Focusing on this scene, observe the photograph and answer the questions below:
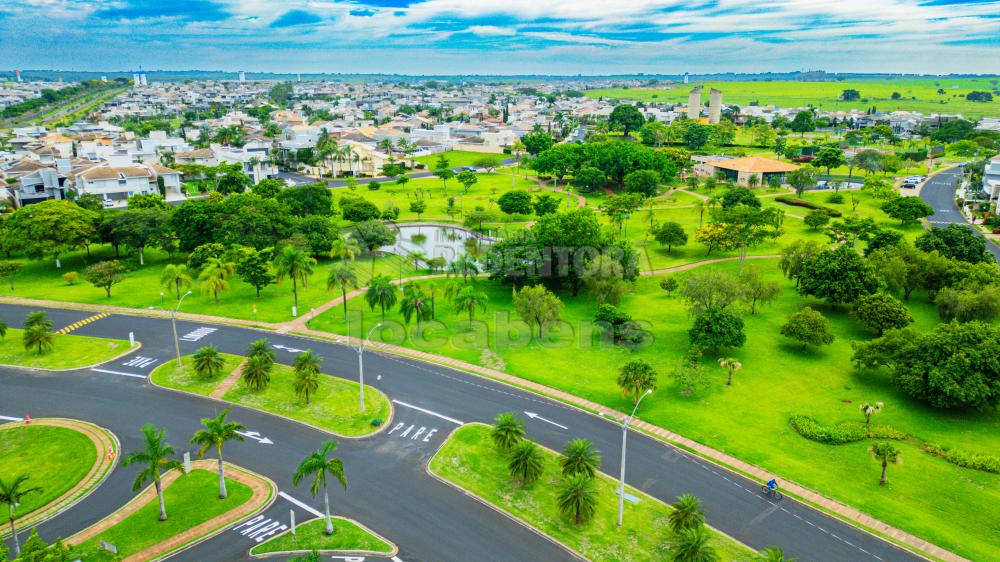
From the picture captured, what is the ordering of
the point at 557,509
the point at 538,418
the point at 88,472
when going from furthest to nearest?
the point at 538,418
the point at 88,472
the point at 557,509

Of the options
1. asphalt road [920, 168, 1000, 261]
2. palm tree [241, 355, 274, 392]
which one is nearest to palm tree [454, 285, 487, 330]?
palm tree [241, 355, 274, 392]

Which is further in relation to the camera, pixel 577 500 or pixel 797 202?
pixel 797 202

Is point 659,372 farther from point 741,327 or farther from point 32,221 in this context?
point 32,221

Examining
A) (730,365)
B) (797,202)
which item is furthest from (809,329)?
(797,202)

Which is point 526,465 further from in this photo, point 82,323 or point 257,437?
point 82,323

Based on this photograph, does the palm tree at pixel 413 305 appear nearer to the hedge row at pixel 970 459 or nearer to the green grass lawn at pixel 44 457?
the green grass lawn at pixel 44 457

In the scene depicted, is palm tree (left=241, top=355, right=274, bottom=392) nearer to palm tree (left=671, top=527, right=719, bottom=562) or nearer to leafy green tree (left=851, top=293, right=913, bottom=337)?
palm tree (left=671, top=527, right=719, bottom=562)

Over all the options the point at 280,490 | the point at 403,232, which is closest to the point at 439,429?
A: the point at 280,490
